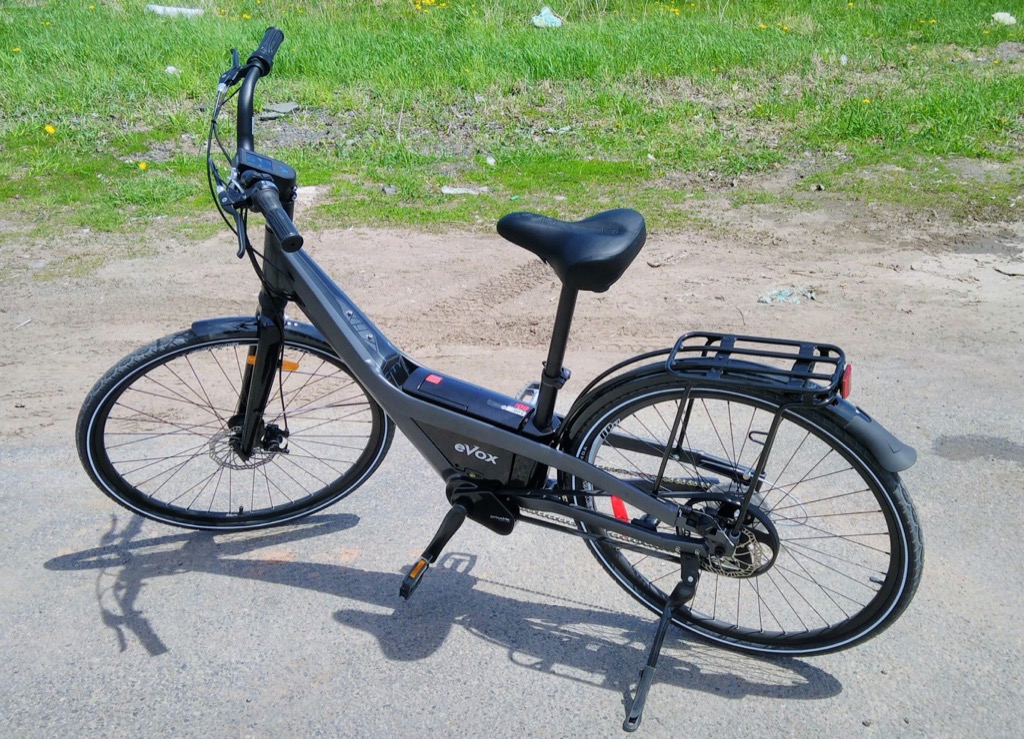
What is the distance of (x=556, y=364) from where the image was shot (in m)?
2.72

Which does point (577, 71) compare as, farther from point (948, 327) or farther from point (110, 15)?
point (110, 15)

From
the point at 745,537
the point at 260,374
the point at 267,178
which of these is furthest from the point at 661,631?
the point at 267,178

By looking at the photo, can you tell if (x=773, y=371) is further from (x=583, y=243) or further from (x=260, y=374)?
(x=260, y=374)

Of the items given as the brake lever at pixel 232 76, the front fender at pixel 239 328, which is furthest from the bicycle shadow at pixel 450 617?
the brake lever at pixel 232 76

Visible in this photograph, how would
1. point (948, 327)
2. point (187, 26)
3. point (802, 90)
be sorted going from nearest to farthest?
1. point (948, 327)
2. point (802, 90)
3. point (187, 26)

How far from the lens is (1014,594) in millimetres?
3135

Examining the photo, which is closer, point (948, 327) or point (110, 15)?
A: point (948, 327)

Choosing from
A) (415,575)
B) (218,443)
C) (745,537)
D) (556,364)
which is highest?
(556,364)

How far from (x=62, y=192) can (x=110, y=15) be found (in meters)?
4.87

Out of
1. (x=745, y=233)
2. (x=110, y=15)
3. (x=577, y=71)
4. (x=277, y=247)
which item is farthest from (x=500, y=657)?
(x=110, y=15)

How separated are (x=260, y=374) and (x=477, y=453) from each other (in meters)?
0.86

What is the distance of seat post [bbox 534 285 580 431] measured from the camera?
2631 mm

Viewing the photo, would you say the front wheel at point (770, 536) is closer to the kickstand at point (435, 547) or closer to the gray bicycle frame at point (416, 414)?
the gray bicycle frame at point (416, 414)

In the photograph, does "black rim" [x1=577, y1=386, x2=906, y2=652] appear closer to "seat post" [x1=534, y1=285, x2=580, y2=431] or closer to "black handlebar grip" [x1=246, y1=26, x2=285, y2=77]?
"seat post" [x1=534, y1=285, x2=580, y2=431]
